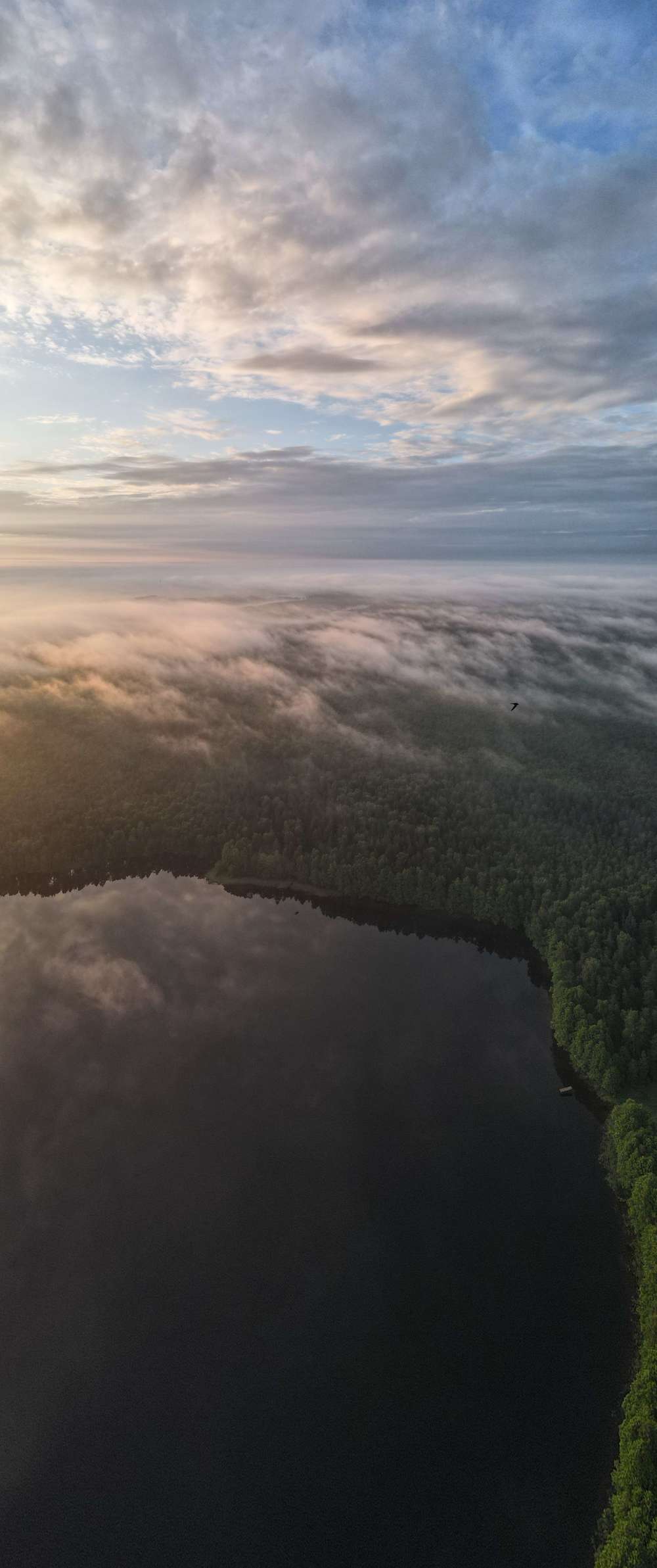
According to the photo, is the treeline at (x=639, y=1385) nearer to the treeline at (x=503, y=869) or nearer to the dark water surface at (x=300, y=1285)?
the dark water surface at (x=300, y=1285)

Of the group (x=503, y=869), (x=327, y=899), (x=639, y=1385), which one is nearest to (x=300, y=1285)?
(x=639, y=1385)

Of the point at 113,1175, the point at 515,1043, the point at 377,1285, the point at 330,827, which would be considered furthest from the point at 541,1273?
the point at 330,827

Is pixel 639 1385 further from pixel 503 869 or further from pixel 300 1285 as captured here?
pixel 503 869

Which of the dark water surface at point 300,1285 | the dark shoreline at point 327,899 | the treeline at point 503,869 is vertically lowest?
the dark water surface at point 300,1285

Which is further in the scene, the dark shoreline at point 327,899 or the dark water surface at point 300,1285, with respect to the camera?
the dark shoreline at point 327,899

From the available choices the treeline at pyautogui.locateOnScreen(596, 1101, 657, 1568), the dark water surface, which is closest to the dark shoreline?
the dark water surface

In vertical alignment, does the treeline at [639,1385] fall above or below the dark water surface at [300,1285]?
above

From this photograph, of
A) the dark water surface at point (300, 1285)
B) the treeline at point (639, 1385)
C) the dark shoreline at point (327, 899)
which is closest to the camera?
the treeline at point (639, 1385)

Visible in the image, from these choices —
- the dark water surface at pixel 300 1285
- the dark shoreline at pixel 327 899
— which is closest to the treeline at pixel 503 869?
the dark shoreline at pixel 327 899
